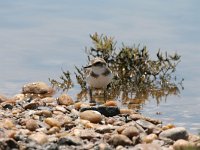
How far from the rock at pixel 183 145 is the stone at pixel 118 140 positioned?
67cm

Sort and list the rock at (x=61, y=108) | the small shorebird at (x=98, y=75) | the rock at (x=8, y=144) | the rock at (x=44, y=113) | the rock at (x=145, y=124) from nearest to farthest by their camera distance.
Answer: the rock at (x=8, y=144) → the rock at (x=145, y=124) → the rock at (x=44, y=113) → the rock at (x=61, y=108) → the small shorebird at (x=98, y=75)

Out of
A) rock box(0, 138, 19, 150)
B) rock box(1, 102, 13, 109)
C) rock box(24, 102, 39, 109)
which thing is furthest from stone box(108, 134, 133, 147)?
rock box(1, 102, 13, 109)

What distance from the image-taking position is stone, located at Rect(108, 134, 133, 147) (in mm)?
9430

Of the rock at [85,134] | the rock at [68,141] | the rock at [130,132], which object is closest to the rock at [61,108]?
the rock at [85,134]

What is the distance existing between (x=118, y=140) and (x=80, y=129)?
2.86 feet

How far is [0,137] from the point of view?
9344 millimetres

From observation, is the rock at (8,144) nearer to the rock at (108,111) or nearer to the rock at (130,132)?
the rock at (130,132)

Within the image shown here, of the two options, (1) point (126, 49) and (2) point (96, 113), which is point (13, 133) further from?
Answer: (1) point (126, 49)

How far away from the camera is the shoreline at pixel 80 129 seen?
30.2 feet

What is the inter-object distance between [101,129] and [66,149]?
1319 mm

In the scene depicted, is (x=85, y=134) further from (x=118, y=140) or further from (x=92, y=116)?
(x=92, y=116)

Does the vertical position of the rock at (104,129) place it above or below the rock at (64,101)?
below

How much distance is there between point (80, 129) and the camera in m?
10.1

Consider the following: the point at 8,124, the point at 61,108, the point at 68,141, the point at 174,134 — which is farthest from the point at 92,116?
the point at 68,141
